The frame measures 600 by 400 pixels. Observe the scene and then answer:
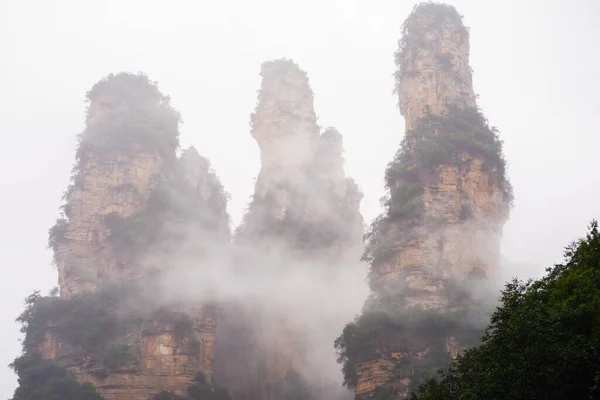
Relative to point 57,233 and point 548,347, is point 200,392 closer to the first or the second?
point 57,233

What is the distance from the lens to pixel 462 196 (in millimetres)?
56688

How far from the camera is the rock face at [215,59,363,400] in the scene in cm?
6819

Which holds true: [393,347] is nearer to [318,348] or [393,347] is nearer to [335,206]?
[318,348]

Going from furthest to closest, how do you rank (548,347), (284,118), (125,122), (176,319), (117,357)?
(284,118), (125,122), (176,319), (117,357), (548,347)

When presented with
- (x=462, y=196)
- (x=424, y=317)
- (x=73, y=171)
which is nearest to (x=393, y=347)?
(x=424, y=317)

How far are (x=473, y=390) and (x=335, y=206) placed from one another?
47.2 m

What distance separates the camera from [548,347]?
2577 centimetres

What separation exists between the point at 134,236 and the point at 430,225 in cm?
2424

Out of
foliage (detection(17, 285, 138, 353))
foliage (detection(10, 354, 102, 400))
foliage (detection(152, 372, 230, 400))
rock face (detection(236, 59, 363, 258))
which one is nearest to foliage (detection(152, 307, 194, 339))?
foliage (detection(17, 285, 138, 353))

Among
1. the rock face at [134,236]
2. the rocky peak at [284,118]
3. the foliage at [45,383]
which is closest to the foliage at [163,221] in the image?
the rock face at [134,236]

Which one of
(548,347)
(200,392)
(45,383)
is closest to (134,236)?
(45,383)

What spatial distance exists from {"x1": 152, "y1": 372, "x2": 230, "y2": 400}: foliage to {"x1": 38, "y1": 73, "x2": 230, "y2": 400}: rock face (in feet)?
1.89

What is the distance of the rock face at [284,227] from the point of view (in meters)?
68.2

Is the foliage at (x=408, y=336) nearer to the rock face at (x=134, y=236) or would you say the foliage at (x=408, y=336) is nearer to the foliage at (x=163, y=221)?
the rock face at (x=134, y=236)
